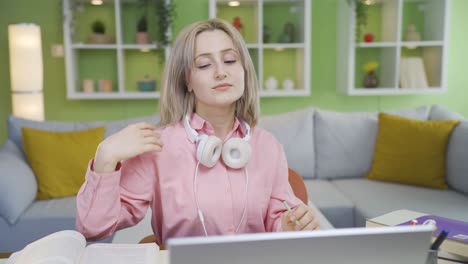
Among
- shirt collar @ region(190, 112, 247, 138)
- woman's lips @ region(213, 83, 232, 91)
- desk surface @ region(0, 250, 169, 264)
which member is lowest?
desk surface @ region(0, 250, 169, 264)

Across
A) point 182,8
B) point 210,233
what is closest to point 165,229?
point 210,233

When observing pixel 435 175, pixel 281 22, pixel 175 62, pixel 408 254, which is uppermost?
pixel 281 22

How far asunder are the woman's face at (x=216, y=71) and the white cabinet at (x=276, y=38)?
2.45m

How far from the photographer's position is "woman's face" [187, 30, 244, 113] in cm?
117

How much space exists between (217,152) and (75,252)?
0.41m

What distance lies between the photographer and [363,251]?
62 centimetres

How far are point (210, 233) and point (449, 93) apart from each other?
3.44 metres

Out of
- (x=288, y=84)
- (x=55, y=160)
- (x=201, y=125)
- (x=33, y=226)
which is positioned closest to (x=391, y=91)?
(x=288, y=84)

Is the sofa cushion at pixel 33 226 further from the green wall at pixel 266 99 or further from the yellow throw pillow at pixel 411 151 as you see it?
the yellow throw pillow at pixel 411 151

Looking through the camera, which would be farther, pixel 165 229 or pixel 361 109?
pixel 361 109

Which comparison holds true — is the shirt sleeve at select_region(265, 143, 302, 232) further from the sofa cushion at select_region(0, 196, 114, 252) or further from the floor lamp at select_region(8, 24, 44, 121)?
the floor lamp at select_region(8, 24, 44, 121)

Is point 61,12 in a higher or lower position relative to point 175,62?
higher

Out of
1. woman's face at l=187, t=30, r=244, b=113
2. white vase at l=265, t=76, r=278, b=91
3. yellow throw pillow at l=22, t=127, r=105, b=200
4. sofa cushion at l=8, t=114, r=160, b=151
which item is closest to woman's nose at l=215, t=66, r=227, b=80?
woman's face at l=187, t=30, r=244, b=113

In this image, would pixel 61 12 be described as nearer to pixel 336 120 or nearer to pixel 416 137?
pixel 336 120
